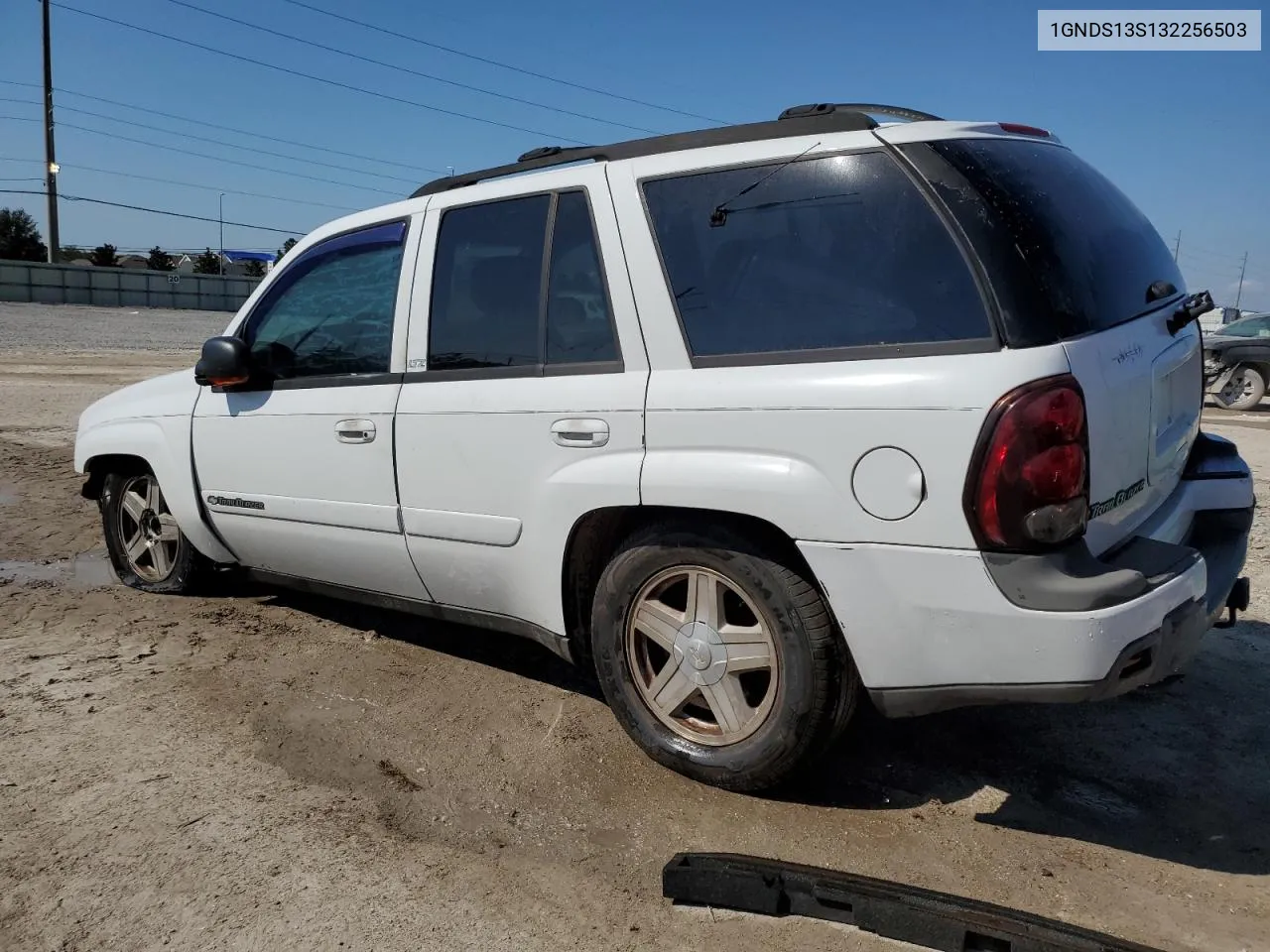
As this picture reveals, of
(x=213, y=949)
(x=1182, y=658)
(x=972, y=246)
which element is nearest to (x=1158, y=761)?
(x=1182, y=658)

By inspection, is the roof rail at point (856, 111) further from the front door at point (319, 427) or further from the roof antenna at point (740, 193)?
the front door at point (319, 427)

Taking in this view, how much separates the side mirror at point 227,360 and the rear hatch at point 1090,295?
2.76 meters

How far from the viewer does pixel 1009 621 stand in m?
2.60

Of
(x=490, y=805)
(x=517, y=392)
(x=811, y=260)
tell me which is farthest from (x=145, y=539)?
(x=811, y=260)

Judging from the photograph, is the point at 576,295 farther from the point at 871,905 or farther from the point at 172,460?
the point at 172,460

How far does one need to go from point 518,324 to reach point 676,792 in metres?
1.62

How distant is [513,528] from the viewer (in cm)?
352

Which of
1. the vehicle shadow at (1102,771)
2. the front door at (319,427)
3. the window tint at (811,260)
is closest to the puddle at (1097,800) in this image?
the vehicle shadow at (1102,771)

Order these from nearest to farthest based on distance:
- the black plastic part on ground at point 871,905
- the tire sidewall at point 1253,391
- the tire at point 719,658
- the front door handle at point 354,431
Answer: the black plastic part on ground at point 871,905 < the tire at point 719,658 < the front door handle at point 354,431 < the tire sidewall at point 1253,391

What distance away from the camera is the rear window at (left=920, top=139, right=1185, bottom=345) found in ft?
8.82

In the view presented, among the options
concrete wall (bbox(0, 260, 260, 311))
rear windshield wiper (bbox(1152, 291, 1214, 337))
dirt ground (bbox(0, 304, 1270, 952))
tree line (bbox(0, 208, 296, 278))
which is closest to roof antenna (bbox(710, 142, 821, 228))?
rear windshield wiper (bbox(1152, 291, 1214, 337))

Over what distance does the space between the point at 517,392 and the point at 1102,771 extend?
89.2 inches

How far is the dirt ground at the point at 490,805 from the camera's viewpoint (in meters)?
2.61

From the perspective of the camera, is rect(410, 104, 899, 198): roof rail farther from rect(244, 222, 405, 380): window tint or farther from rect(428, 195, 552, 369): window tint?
rect(244, 222, 405, 380): window tint
